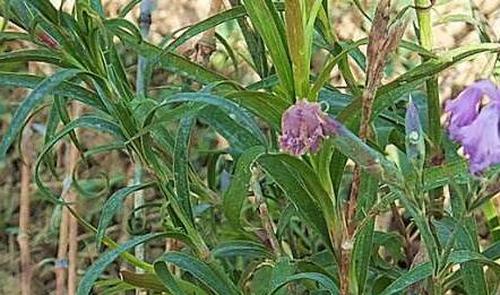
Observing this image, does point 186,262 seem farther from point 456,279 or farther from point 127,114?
point 456,279

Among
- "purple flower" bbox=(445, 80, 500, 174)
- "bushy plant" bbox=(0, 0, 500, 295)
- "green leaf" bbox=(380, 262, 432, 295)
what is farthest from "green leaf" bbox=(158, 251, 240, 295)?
"purple flower" bbox=(445, 80, 500, 174)

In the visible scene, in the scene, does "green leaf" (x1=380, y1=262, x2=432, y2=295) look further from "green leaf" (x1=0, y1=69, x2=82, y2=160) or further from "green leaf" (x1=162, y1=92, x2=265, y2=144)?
"green leaf" (x1=0, y1=69, x2=82, y2=160)

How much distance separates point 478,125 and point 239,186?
11.2 inches

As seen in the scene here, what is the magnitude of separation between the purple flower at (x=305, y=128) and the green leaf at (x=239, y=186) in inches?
5.8

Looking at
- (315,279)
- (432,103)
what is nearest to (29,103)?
(315,279)

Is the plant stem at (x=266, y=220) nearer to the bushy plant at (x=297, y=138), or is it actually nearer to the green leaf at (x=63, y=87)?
the bushy plant at (x=297, y=138)

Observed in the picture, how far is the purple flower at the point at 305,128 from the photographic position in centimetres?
51

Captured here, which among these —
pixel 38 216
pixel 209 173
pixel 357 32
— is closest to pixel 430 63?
pixel 209 173

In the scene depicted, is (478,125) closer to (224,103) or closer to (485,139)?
(485,139)

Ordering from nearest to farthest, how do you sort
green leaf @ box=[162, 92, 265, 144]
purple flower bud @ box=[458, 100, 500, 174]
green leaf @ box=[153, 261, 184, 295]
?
1. purple flower bud @ box=[458, 100, 500, 174]
2. green leaf @ box=[162, 92, 265, 144]
3. green leaf @ box=[153, 261, 184, 295]

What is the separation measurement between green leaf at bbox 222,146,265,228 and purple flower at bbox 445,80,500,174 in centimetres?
17

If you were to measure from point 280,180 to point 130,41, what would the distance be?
185 millimetres

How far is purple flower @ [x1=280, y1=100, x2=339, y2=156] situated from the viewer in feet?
1.69

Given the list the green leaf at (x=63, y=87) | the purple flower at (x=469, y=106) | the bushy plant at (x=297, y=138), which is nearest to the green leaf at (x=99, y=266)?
the bushy plant at (x=297, y=138)
